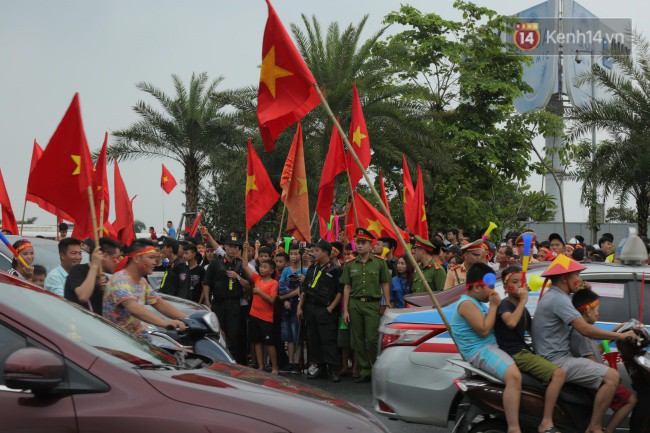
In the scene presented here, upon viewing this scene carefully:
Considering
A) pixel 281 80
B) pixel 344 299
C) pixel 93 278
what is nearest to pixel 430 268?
pixel 344 299

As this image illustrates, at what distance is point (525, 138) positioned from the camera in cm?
3231

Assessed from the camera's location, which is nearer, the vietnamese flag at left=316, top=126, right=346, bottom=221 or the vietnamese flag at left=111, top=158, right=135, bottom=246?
the vietnamese flag at left=316, top=126, right=346, bottom=221

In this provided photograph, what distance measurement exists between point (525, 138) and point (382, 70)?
30.7ft

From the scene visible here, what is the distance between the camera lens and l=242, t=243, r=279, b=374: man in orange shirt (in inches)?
496

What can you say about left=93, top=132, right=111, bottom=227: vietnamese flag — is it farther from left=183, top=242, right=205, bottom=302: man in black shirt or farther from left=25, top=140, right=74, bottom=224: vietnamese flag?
left=183, top=242, right=205, bottom=302: man in black shirt

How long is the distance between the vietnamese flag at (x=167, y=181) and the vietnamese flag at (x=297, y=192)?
12.5 metres

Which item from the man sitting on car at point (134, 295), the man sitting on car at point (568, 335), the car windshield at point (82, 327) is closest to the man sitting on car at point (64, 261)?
the man sitting on car at point (134, 295)

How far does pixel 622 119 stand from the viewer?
925 inches

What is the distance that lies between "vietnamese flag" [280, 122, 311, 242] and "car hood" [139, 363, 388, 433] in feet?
30.6

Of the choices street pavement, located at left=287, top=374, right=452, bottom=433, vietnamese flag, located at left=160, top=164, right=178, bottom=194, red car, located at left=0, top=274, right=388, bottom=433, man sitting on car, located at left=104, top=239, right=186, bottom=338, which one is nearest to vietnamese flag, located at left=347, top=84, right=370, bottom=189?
street pavement, located at left=287, top=374, right=452, bottom=433

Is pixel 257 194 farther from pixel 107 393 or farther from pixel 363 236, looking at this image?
pixel 107 393

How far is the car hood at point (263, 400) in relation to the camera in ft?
13.1

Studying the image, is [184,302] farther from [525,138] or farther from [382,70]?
[525,138]

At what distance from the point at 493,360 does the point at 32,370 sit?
3.63m
